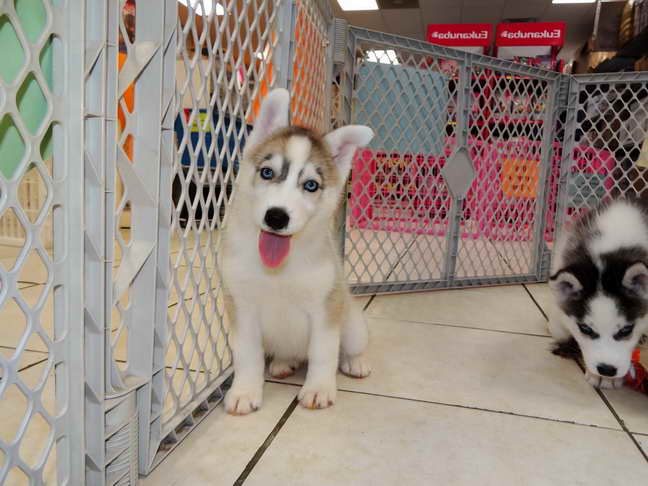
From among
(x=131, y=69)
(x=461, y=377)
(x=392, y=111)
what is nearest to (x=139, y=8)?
(x=131, y=69)

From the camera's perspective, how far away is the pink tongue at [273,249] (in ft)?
4.11

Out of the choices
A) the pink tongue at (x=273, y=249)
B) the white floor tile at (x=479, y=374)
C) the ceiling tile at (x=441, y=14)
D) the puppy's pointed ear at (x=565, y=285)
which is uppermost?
the ceiling tile at (x=441, y=14)

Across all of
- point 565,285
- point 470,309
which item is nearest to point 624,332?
point 565,285

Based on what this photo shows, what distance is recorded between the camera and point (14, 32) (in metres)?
0.64

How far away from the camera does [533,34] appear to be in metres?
6.75

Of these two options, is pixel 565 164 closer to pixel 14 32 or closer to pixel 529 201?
pixel 529 201

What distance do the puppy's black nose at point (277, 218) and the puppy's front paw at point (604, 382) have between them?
1.19 m

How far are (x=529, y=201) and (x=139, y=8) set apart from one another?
9.65 ft

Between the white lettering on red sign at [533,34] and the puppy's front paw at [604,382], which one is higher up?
the white lettering on red sign at [533,34]

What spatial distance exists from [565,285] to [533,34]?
20.3 feet

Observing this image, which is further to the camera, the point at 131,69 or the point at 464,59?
the point at 464,59

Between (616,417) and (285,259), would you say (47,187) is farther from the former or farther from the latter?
(616,417)

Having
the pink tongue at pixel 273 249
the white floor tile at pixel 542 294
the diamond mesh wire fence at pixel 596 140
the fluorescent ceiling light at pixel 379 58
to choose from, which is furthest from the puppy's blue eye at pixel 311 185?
the diamond mesh wire fence at pixel 596 140

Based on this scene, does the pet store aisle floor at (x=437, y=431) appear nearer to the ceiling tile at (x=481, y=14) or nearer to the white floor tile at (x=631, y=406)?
the white floor tile at (x=631, y=406)
